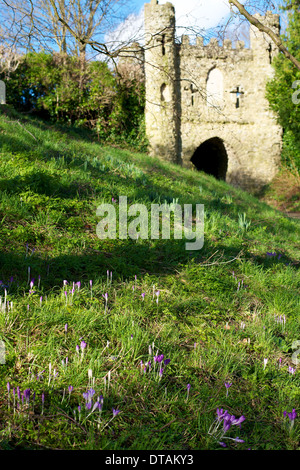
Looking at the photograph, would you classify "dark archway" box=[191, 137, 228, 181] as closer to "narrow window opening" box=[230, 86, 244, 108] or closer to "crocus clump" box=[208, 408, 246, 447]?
"narrow window opening" box=[230, 86, 244, 108]

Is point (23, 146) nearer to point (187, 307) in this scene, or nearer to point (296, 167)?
point (187, 307)

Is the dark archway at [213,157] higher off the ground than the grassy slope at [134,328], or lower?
higher

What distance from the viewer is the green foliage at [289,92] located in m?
13.2

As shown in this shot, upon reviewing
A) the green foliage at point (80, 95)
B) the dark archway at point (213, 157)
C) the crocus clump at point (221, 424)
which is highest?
the green foliage at point (80, 95)

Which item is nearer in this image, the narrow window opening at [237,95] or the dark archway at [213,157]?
the narrow window opening at [237,95]

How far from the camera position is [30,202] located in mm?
4348

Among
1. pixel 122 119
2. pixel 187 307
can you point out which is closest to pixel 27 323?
pixel 187 307

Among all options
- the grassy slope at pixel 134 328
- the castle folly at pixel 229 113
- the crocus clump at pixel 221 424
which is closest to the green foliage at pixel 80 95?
the castle folly at pixel 229 113

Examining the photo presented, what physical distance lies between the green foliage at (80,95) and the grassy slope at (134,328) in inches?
389

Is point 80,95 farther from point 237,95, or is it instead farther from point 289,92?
point 289,92

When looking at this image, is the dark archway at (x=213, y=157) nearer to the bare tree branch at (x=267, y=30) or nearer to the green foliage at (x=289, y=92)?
the green foliage at (x=289, y=92)

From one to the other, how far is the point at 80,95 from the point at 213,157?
7.60 metres

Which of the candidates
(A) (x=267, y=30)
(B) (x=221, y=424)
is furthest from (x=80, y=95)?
(B) (x=221, y=424)

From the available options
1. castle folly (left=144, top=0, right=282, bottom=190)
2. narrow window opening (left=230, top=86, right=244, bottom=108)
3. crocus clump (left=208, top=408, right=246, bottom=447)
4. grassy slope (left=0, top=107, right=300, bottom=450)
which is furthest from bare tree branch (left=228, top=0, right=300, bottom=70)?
narrow window opening (left=230, top=86, right=244, bottom=108)
